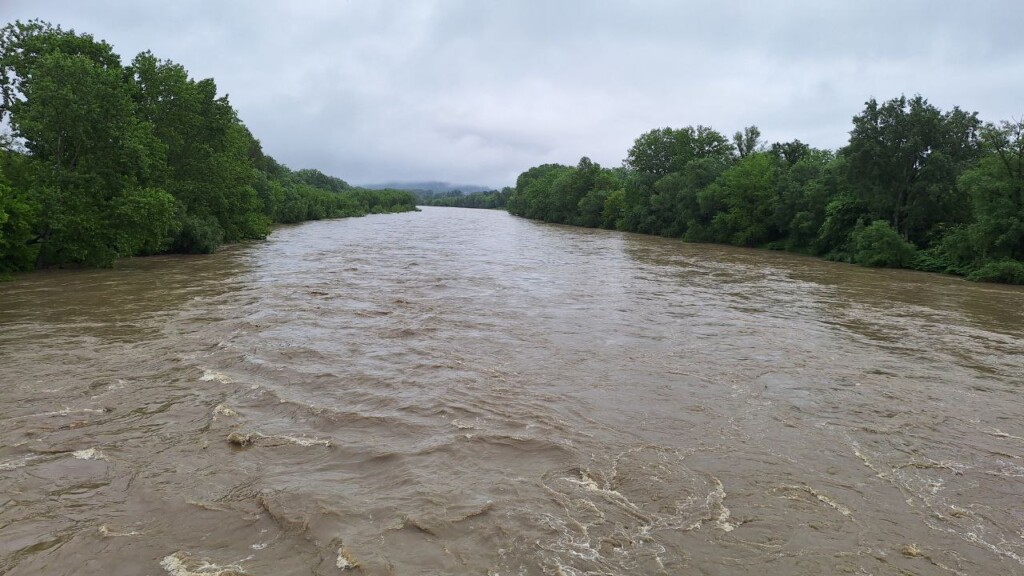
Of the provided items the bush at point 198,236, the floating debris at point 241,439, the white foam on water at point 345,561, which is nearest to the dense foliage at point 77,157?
the bush at point 198,236

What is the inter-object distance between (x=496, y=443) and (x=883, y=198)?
134ft

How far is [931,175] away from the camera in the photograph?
3559 cm

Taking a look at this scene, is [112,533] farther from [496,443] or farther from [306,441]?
[496,443]

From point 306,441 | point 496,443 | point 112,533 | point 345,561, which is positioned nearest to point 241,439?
point 306,441

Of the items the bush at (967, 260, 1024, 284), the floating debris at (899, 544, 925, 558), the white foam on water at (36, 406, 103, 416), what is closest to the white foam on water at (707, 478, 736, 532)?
the floating debris at (899, 544, 925, 558)

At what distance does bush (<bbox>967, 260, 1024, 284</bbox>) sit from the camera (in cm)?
2841

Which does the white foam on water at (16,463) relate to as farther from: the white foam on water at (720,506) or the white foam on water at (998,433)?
the white foam on water at (998,433)

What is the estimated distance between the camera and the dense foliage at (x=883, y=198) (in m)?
30.6

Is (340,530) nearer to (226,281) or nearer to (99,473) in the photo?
(99,473)

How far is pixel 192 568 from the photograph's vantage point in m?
4.72

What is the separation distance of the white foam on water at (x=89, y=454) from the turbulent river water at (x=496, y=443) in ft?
0.09

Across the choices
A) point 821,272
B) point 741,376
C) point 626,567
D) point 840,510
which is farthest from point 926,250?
point 626,567

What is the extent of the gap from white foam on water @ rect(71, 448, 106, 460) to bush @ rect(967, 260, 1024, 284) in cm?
3656

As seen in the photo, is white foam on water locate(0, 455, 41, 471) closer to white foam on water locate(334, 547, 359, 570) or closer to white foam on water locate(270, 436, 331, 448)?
white foam on water locate(270, 436, 331, 448)
